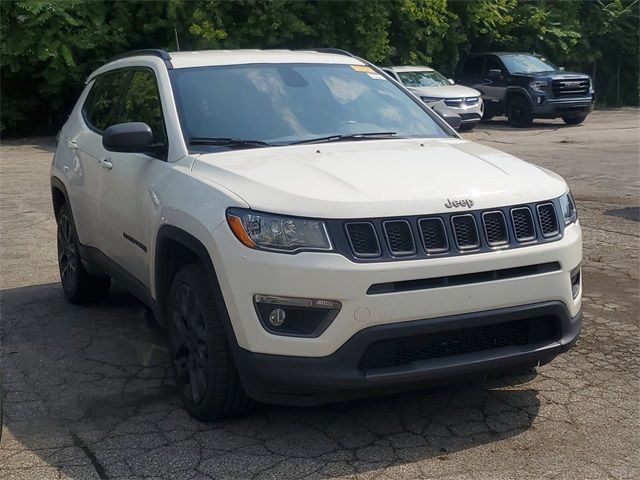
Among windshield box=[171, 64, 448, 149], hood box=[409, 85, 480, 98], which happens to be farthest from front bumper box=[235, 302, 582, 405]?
hood box=[409, 85, 480, 98]

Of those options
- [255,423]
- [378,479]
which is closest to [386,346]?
[378,479]

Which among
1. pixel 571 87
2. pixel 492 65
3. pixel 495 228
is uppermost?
pixel 495 228

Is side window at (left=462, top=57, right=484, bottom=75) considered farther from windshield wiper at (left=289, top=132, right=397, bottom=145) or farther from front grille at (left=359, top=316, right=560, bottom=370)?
front grille at (left=359, top=316, right=560, bottom=370)

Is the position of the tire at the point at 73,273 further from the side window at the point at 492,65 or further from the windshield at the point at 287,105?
the side window at the point at 492,65

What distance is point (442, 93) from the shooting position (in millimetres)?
21781

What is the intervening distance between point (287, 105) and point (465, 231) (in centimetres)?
160

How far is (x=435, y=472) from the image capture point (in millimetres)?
3820

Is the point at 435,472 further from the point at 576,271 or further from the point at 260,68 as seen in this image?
the point at 260,68

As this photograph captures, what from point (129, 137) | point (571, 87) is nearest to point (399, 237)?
point (129, 137)

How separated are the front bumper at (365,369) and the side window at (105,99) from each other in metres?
2.62

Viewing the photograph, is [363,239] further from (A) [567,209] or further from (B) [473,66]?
(B) [473,66]

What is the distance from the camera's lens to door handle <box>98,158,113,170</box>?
5.57m

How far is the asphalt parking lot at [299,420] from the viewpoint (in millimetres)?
3924

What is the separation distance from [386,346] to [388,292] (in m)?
0.25
